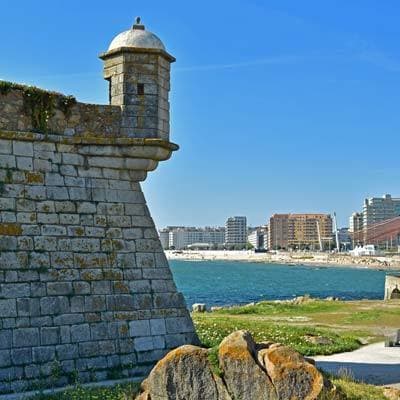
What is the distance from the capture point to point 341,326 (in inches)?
1016

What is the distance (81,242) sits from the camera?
1334cm

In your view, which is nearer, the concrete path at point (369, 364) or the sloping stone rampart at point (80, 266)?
the sloping stone rampart at point (80, 266)

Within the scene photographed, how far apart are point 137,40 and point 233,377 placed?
714cm

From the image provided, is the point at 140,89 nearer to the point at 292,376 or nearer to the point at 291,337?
the point at 292,376

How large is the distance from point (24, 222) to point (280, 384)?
5.38 m

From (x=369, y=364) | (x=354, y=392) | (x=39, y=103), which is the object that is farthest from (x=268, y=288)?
(x=354, y=392)

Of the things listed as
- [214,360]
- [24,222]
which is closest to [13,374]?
[24,222]

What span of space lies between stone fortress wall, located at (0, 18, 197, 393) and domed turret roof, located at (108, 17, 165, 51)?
0.39ft

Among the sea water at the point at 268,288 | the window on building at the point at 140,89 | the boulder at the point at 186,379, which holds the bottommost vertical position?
the sea water at the point at 268,288

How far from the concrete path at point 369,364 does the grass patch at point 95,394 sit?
5.19m

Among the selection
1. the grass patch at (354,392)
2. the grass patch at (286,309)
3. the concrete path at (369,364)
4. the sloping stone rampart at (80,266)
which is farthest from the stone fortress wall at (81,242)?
the grass patch at (286,309)

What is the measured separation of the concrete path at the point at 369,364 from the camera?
48.5ft

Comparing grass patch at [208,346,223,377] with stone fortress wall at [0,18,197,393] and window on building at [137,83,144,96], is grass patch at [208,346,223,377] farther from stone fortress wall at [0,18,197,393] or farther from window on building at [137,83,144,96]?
window on building at [137,83,144,96]

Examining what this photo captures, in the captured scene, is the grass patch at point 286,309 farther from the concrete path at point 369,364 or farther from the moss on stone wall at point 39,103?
the moss on stone wall at point 39,103
